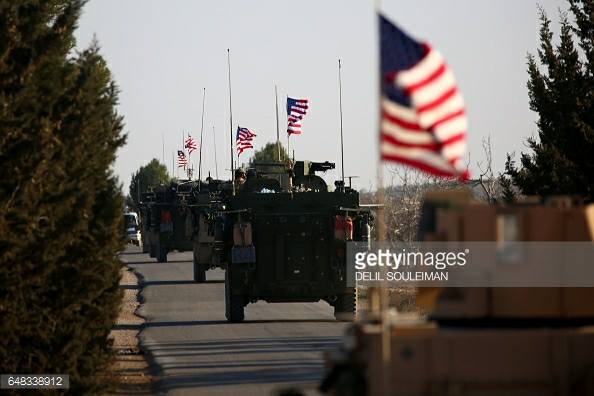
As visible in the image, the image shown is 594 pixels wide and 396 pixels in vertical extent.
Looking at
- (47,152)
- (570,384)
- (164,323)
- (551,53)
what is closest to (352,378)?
(570,384)

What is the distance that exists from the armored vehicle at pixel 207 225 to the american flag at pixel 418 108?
17193mm

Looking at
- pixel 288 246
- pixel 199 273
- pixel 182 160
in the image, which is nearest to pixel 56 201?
pixel 288 246

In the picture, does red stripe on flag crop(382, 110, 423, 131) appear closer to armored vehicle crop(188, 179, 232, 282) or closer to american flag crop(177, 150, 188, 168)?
armored vehicle crop(188, 179, 232, 282)

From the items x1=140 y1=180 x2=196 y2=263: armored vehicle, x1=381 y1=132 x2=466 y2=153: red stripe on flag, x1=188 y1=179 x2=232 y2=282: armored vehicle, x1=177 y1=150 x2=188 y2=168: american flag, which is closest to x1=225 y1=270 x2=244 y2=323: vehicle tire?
x1=188 y1=179 x2=232 y2=282: armored vehicle

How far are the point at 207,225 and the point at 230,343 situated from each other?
1327cm

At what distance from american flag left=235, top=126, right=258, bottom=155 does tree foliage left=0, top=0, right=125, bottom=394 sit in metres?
34.5

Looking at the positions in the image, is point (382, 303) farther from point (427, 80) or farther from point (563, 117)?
point (563, 117)

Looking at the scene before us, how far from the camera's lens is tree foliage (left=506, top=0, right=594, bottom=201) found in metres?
22.3

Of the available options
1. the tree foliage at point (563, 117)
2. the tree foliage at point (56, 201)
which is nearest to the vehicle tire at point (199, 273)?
the tree foliage at point (563, 117)

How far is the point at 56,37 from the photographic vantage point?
15.7 metres

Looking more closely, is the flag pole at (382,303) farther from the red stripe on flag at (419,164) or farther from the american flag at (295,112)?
the american flag at (295,112)

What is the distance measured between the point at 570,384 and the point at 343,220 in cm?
1763

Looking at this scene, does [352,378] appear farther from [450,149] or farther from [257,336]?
[257,336]

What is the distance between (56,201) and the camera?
15.5m
